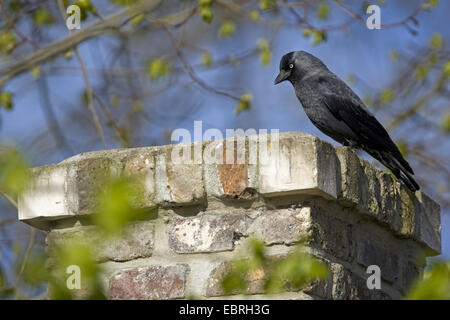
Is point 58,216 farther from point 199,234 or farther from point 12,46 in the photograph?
point 12,46

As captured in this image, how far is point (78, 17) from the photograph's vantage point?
5434 mm

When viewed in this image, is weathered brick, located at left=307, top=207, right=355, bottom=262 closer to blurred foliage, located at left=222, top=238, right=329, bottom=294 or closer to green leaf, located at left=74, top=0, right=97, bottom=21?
blurred foliage, located at left=222, top=238, right=329, bottom=294

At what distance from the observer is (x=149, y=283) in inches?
104

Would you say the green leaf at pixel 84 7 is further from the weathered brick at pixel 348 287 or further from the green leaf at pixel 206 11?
the weathered brick at pixel 348 287

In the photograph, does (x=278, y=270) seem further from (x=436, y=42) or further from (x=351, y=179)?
(x=436, y=42)

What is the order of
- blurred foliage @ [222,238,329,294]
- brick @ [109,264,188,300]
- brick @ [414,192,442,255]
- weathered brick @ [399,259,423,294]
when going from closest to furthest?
blurred foliage @ [222,238,329,294]
brick @ [109,264,188,300]
weathered brick @ [399,259,423,294]
brick @ [414,192,442,255]

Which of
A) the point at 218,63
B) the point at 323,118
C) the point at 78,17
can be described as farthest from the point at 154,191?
the point at 218,63

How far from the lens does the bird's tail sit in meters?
4.03

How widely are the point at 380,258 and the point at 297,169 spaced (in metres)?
0.60

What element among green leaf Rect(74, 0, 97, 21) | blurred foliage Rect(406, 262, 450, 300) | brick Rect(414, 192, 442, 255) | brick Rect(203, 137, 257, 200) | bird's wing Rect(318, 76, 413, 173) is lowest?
blurred foliage Rect(406, 262, 450, 300)

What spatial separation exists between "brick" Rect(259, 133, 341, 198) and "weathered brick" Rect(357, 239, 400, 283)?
0.98 ft

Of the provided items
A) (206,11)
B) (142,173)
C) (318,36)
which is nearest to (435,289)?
(142,173)

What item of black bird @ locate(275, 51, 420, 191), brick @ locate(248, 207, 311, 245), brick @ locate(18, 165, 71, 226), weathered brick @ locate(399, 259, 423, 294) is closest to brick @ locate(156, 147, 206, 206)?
brick @ locate(248, 207, 311, 245)

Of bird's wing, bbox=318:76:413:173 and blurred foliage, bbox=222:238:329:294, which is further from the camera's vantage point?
bird's wing, bbox=318:76:413:173
